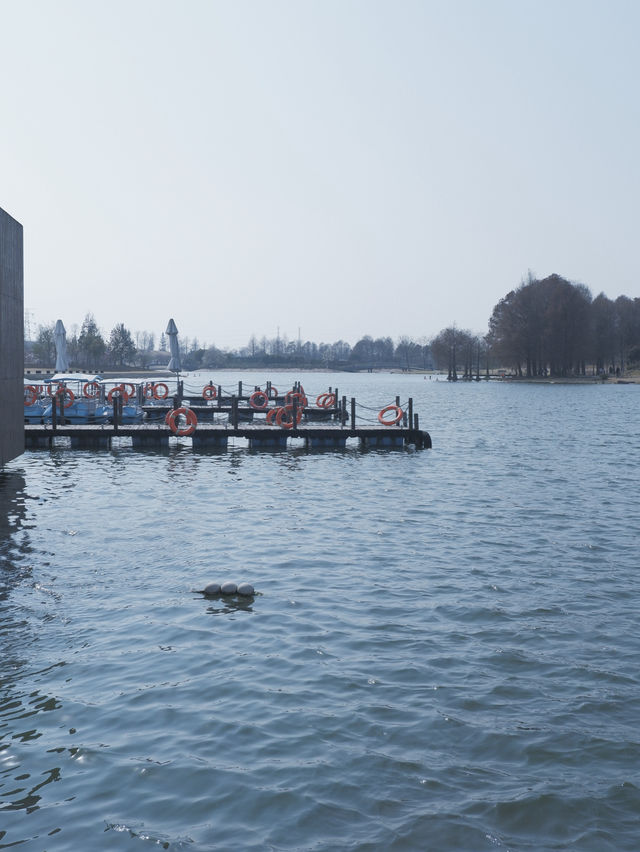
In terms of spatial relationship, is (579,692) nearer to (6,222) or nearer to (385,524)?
(385,524)

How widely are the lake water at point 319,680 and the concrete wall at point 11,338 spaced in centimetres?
293

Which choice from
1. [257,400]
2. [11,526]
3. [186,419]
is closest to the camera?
[11,526]

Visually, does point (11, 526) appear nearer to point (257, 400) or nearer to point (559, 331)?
point (257, 400)

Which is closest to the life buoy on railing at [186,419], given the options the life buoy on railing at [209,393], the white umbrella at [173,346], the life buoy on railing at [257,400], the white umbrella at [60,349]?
the life buoy on railing at [257,400]

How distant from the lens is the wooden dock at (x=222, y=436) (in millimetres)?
34719

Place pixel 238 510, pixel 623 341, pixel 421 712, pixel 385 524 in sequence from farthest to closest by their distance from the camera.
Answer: pixel 623 341 < pixel 238 510 < pixel 385 524 < pixel 421 712

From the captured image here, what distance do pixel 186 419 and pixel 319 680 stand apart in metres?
A: 27.3

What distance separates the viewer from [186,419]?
3603 cm

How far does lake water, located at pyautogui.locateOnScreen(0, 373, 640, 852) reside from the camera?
6.86 m

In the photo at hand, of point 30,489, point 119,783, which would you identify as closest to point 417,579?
point 119,783

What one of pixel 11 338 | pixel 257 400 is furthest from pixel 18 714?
pixel 257 400

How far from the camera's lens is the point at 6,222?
2116 cm

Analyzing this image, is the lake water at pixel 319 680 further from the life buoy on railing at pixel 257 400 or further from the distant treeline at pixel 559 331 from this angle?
the distant treeline at pixel 559 331

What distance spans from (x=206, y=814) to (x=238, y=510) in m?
14.1
